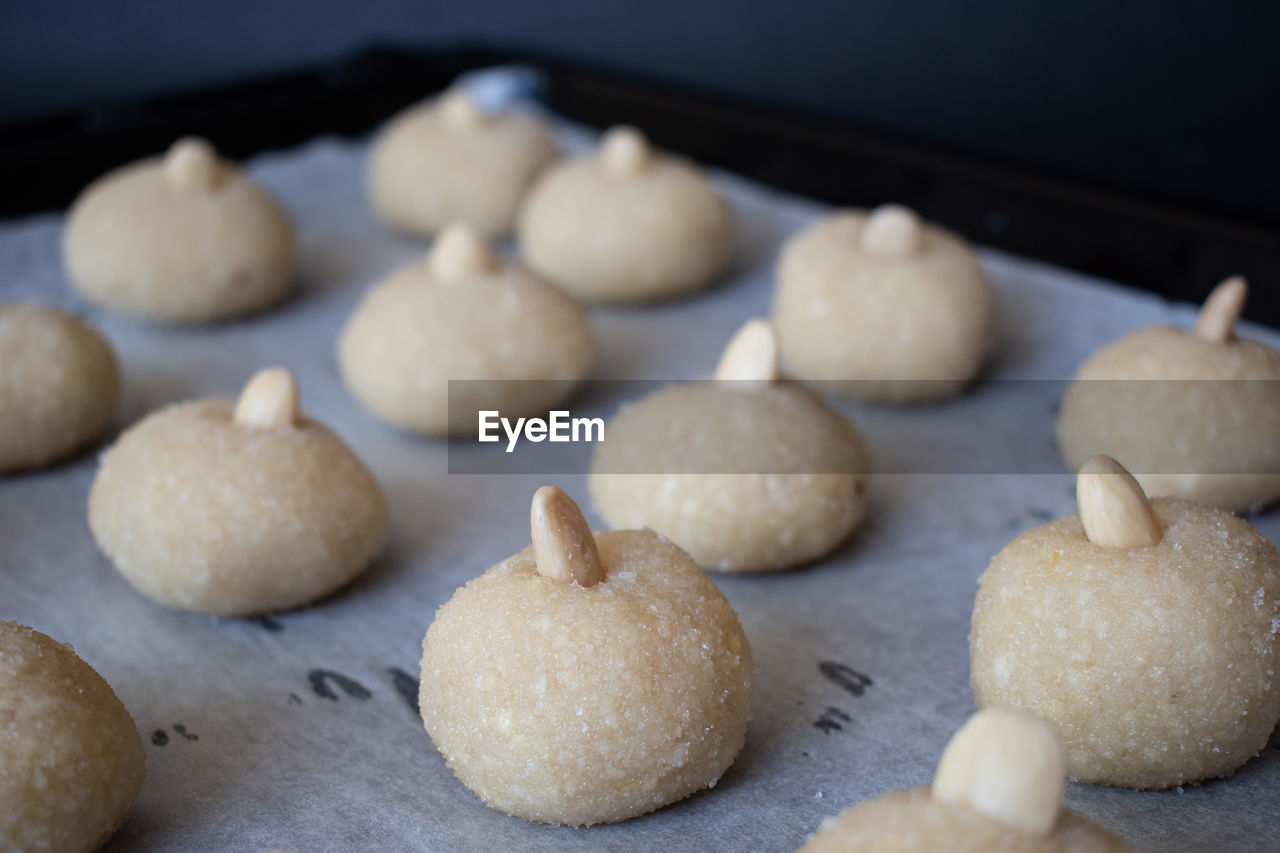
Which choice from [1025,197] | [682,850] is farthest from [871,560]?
[1025,197]

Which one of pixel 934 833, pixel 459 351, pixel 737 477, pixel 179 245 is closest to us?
pixel 934 833

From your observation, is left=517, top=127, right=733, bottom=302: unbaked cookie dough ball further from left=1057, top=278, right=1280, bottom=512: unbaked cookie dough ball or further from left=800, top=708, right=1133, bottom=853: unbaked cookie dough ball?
left=800, top=708, right=1133, bottom=853: unbaked cookie dough ball

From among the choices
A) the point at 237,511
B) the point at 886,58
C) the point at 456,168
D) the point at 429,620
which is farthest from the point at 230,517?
the point at 886,58

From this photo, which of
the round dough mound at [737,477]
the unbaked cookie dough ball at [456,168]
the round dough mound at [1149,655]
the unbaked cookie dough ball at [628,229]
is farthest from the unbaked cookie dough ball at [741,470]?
the unbaked cookie dough ball at [456,168]

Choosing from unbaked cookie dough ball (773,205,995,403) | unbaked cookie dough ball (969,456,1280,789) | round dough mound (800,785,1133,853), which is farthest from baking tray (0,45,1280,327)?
round dough mound (800,785,1133,853)

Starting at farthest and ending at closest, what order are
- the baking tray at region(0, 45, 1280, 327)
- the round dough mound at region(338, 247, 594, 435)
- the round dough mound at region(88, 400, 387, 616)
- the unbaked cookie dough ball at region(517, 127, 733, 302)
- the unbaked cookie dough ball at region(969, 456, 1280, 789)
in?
the unbaked cookie dough ball at region(517, 127, 733, 302) < the baking tray at region(0, 45, 1280, 327) < the round dough mound at region(338, 247, 594, 435) < the round dough mound at region(88, 400, 387, 616) < the unbaked cookie dough ball at region(969, 456, 1280, 789)

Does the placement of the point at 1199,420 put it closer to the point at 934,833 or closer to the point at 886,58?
the point at 934,833
